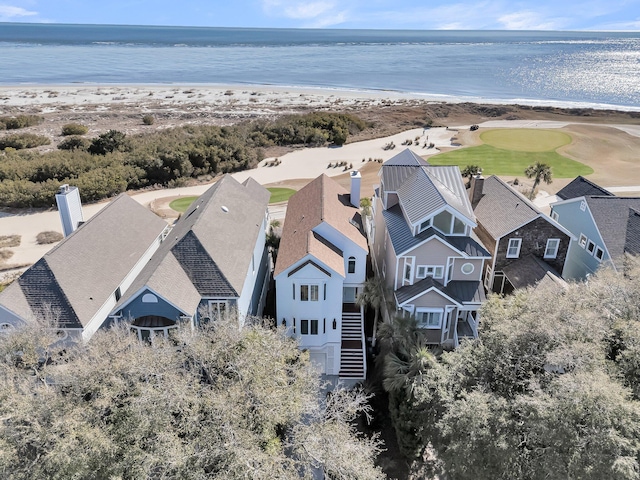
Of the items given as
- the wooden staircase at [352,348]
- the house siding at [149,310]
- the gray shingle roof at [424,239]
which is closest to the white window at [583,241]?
the gray shingle roof at [424,239]

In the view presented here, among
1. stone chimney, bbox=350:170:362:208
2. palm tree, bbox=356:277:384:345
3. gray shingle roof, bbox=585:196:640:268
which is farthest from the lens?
stone chimney, bbox=350:170:362:208

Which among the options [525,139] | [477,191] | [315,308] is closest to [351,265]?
[315,308]

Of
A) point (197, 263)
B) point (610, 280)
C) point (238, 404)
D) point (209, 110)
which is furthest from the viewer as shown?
point (209, 110)

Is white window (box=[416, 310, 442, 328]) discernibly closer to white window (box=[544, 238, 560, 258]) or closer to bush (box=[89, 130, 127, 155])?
white window (box=[544, 238, 560, 258])

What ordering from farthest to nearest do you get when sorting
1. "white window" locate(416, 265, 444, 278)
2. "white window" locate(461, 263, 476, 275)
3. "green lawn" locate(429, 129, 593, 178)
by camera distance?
1. "green lawn" locate(429, 129, 593, 178)
2. "white window" locate(461, 263, 476, 275)
3. "white window" locate(416, 265, 444, 278)

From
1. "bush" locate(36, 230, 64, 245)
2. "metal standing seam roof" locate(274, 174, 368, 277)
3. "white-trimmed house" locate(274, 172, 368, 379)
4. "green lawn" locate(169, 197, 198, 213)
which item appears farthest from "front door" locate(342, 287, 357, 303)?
"bush" locate(36, 230, 64, 245)

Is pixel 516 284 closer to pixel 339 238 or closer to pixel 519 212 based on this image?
pixel 519 212

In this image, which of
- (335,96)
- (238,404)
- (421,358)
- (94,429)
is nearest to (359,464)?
(238,404)
